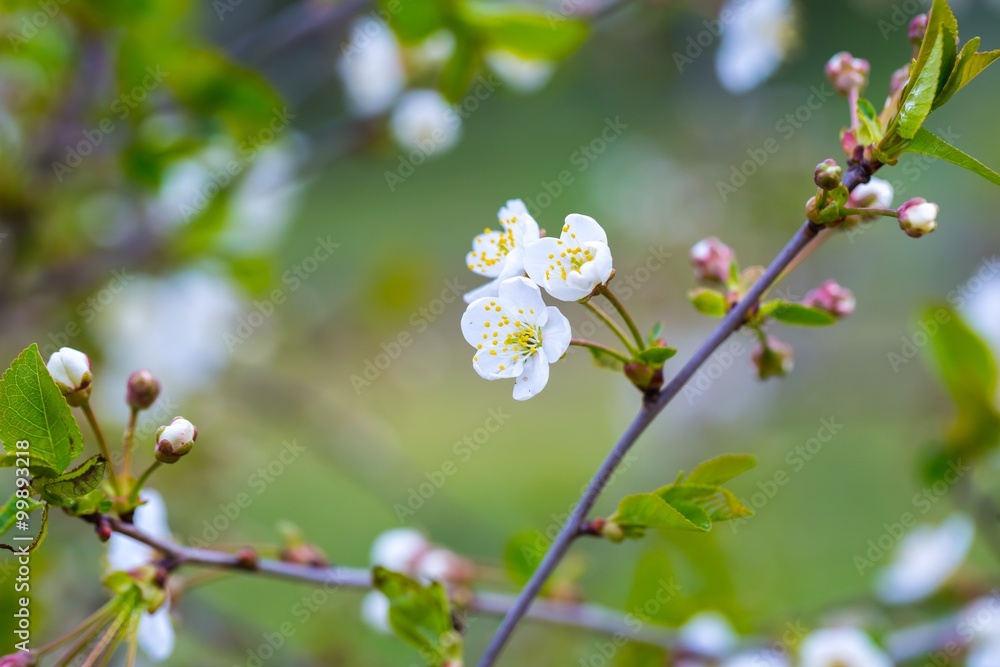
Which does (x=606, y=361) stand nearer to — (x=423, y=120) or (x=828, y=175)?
(x=828, y=175)

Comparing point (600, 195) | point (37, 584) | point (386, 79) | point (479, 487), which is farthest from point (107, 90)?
point (479, 487)

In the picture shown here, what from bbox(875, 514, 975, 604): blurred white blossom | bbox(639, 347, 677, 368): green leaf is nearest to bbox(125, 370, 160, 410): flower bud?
bbox(639, 347, 677, 368): green leaf

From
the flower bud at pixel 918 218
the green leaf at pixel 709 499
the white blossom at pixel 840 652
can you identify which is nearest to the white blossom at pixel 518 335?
the green leaf at pixel 709 499

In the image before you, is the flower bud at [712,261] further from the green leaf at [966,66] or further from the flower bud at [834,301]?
the green leaf at [966,66]

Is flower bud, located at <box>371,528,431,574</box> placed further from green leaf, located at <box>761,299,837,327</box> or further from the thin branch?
green leaf, located at <box>761,299,837,327</box>

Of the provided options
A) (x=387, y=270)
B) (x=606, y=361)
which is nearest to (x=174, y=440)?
(x=606, y=361)

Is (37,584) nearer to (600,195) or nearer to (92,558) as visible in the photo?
(92,558)
